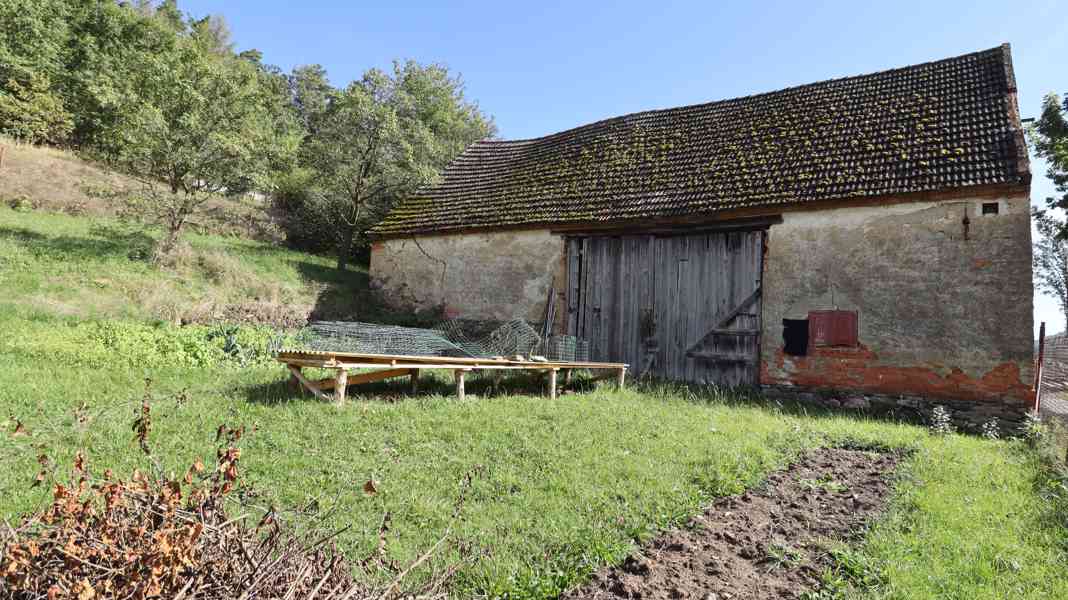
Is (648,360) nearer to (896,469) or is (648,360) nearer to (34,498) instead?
(896,469)

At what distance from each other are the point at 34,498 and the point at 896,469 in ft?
22.5

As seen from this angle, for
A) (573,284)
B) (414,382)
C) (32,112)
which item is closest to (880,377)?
(573,284)

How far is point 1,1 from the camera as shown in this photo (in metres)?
22.6

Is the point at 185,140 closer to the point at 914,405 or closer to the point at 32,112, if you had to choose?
the point at 914,405

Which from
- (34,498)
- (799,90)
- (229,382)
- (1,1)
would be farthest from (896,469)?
(1,1)

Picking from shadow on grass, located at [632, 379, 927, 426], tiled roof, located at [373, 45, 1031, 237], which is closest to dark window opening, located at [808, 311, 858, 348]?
shadow on grass, located at [632, 379, 927, 426]

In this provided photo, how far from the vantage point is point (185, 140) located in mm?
12609

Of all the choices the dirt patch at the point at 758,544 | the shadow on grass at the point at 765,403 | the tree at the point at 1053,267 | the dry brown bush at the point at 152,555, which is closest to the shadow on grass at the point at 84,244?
the shadow on grass at the point at 765,403

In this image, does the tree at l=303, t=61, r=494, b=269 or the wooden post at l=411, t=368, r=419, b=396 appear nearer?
the wooden post at l=411, t=368, r=419, b=396

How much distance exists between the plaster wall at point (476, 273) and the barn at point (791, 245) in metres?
0.04

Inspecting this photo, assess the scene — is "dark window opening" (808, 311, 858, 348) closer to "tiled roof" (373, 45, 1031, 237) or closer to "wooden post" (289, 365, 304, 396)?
"tiled roof" (373, 45, 1031, 237)

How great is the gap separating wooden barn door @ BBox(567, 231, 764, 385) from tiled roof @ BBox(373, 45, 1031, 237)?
0.73 meters

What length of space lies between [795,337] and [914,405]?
6.53ft

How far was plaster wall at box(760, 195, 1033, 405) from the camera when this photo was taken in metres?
8.05
